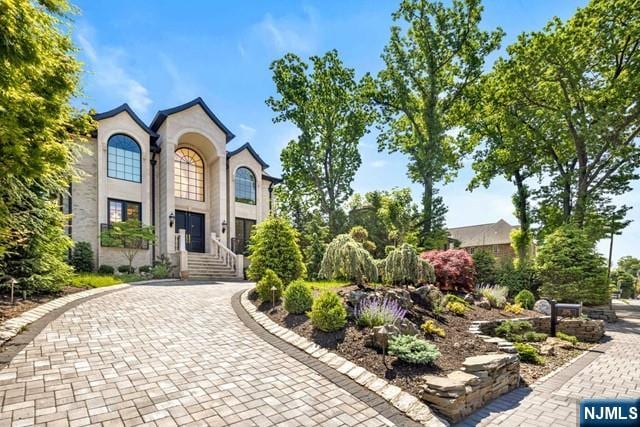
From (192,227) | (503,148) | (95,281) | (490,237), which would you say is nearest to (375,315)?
(95,281)

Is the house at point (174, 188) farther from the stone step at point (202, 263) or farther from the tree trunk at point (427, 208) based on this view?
the tree trunk at point (427, 208)

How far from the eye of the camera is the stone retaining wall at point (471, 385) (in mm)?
3686

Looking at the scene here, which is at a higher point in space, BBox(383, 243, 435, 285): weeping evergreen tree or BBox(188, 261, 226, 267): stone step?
BBox(383, 243, 435, 285): weeping evergreen tree

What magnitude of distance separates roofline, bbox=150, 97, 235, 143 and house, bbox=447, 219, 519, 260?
1002 inches

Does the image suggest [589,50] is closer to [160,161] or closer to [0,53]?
[0,53]

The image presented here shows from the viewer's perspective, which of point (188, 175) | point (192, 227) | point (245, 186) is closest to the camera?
point (192, 227)

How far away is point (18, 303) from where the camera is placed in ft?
22.8

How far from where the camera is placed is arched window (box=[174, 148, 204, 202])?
17094 millimetres

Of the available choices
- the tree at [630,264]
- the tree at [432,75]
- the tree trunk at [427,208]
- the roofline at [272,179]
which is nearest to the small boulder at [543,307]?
the tree at [432,75]

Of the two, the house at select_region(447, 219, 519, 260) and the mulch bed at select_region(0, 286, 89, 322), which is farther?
the house at select_region(447, 219, 519, 260)

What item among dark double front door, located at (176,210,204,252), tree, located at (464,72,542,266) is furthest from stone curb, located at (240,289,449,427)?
tree, located at (464,72,542,266)

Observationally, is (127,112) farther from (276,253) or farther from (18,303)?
Answer: (276,253)

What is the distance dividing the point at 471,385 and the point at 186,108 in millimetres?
17095

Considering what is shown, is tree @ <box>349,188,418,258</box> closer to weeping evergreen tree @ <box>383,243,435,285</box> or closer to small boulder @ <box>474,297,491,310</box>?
small boulder @ <box>474,297,491,310</box>
